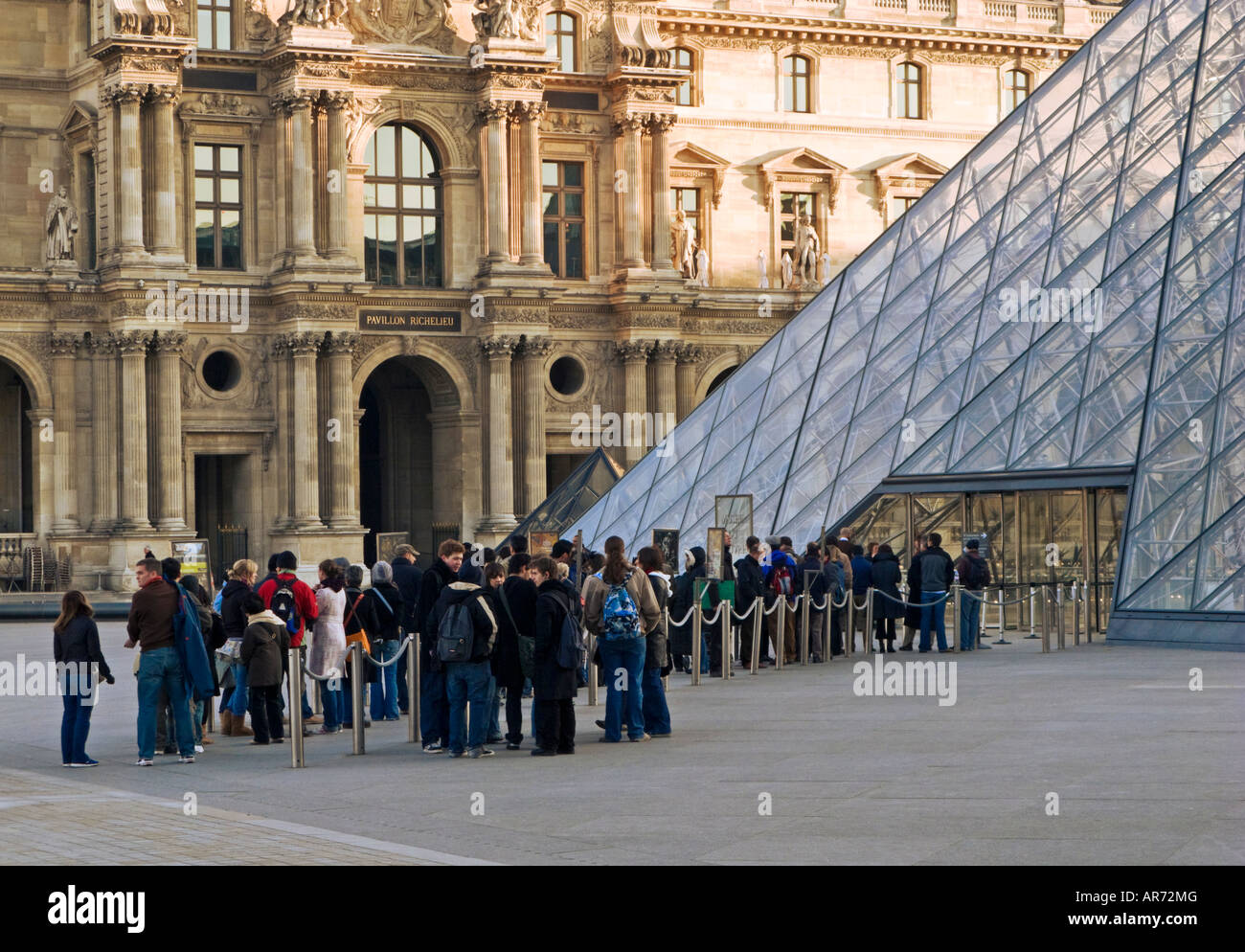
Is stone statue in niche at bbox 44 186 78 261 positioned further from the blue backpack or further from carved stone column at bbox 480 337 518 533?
the blue backpack

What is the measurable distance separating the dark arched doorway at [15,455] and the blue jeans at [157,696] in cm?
3327

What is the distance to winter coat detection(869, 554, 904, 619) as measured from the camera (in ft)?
91.9

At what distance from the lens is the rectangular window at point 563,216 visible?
178 feet

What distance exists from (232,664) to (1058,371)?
46.1 feet

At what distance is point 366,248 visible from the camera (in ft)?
171

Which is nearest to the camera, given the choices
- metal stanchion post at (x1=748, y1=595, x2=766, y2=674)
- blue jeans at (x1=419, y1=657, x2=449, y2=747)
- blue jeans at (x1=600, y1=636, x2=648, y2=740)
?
blue jeans at (x1=419, y1=657, x2=449, y2=747)

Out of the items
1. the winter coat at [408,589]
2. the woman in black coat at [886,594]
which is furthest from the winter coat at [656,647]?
the woman in black coat at [886,594]

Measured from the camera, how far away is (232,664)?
19969 mm

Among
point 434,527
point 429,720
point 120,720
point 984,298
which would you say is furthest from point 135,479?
point 429,720

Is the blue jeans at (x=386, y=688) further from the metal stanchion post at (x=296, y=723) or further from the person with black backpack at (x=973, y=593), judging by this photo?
the person with black backpack at (x=973, y=593)

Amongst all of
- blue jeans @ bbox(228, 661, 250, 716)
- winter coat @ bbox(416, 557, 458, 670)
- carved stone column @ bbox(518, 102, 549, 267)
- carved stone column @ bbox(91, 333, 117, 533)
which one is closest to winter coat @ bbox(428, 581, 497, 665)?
winter coat @ bbox(416, 557, 458, 670)
